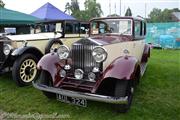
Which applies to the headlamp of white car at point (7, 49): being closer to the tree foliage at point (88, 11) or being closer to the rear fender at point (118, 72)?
the rear fender at point (118, 72)

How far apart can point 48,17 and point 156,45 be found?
7.75 metres

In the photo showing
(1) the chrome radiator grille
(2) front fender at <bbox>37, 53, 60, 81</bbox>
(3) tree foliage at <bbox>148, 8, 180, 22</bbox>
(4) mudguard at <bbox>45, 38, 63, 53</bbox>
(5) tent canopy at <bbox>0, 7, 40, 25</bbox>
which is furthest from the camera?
(3) tree foliage at <bbox>148, 8, 180, 22</bbox>

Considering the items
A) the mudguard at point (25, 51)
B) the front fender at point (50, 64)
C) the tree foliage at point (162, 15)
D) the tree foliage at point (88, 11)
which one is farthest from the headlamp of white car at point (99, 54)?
the tree foliage at point (162, 15)

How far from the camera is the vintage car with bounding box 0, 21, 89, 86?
5550mm

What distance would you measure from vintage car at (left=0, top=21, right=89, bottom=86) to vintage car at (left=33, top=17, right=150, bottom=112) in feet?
3.68

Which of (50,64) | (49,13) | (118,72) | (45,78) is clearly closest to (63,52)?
(50,64)

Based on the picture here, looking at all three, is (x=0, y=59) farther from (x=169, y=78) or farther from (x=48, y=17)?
(x=48, y=17)

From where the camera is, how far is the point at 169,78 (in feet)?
21.5

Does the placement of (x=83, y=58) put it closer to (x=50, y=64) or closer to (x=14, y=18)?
(x=50, y=64)

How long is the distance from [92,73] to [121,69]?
58 cm

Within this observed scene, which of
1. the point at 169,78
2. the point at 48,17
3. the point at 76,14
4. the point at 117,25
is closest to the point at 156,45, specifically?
the point at 48,17

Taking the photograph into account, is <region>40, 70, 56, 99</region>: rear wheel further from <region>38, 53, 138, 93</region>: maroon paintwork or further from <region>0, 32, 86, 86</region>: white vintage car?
<region>0, 32, 86, 86</region>: white vintage car

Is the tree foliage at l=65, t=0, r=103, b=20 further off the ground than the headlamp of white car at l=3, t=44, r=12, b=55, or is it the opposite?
the tree foliage at l=65, t=0, r=103, b=20

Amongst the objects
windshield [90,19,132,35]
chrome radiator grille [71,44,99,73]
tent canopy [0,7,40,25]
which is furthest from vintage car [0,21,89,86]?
tent canopy [0,7,40,25]
